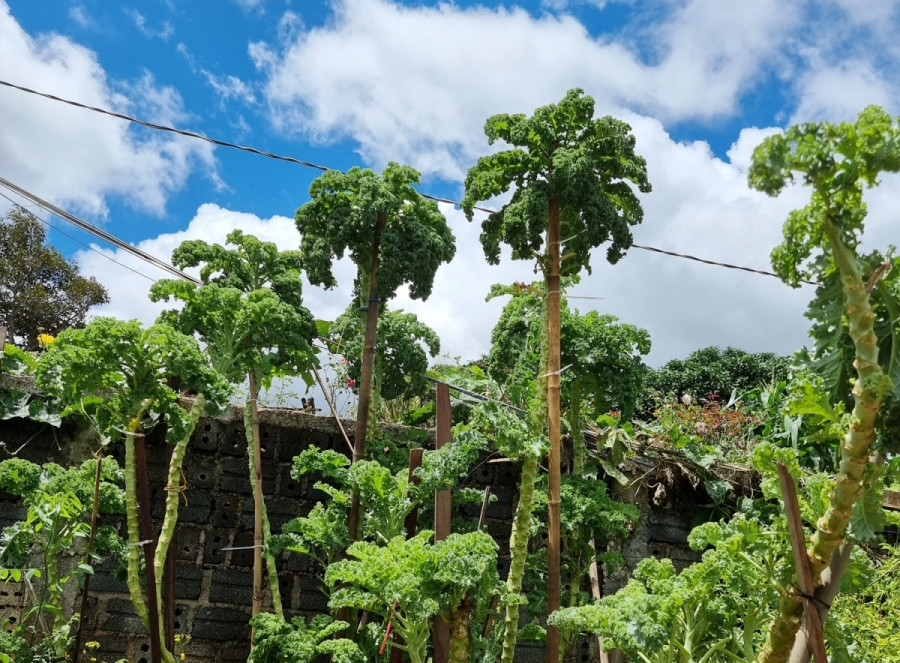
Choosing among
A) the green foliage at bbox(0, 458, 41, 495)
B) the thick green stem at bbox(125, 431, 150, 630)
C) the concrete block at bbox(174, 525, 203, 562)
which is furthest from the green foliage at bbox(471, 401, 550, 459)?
the concrete block at bbox(174, 525, 203, 562)

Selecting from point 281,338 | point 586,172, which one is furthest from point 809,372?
point 281,338

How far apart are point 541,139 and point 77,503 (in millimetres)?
3033

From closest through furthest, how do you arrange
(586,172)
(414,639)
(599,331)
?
(414,639), (586,172), (599,331)

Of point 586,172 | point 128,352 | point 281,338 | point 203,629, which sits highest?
point 586,172

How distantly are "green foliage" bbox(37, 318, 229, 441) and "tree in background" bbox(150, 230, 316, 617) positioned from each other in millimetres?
566

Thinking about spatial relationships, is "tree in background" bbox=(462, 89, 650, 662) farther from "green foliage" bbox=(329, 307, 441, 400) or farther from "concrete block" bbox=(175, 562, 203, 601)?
"concrete block" bbox=(175, 562, 203, 601)

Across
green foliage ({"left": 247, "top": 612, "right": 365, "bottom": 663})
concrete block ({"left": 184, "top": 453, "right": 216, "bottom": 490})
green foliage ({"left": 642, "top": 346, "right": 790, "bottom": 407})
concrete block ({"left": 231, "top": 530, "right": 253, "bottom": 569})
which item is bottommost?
green foliage ({"left": 247, "top": 612, "right": 365, "bottom": 663})

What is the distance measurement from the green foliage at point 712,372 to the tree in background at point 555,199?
14116 millimetres

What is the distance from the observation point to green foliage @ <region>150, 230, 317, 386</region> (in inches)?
187

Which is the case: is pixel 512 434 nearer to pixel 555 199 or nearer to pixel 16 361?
pixel 555 199

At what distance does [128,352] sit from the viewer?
4.05 metres

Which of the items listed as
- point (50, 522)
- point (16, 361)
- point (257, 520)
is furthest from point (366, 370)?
point (16, 361)

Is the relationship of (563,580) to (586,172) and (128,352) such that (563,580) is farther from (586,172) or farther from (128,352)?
(128,352)

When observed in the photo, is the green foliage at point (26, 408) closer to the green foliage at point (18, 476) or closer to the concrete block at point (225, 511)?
the green foliage at point (18, 476)
